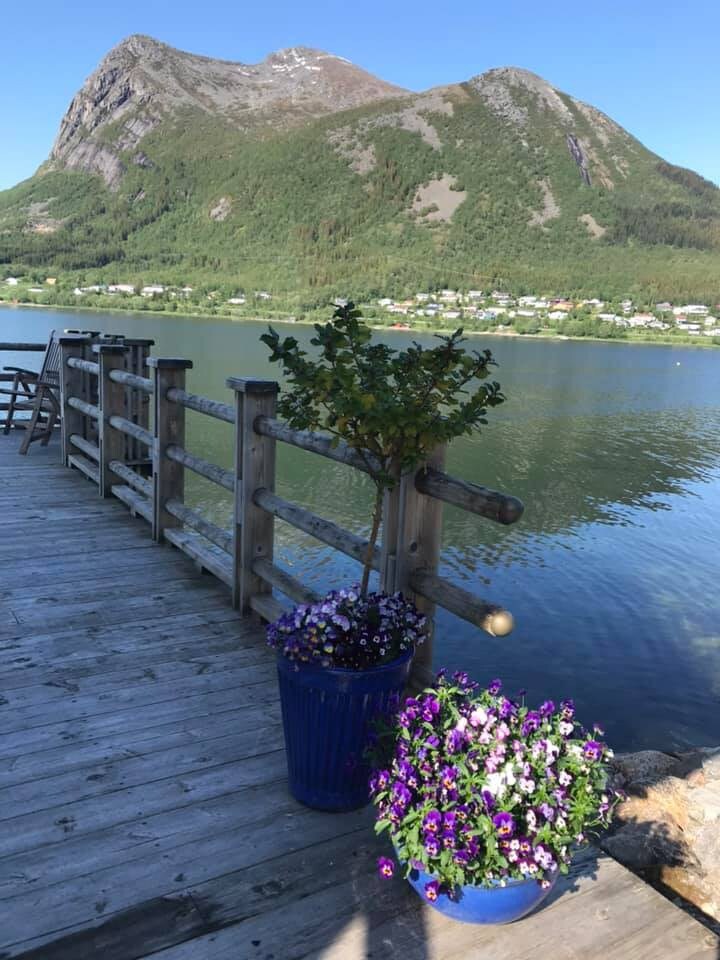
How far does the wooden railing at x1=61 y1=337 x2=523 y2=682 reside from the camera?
2.78 m

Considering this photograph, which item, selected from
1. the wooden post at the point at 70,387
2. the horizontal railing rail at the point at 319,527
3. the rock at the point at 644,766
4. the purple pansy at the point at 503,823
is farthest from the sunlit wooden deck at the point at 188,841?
the wooden post at the point at 70,387

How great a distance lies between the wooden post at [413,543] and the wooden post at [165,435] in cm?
252

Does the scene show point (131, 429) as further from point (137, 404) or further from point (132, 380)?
point (137, 404)

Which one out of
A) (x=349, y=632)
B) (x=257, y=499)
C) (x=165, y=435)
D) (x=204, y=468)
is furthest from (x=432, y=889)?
(x=165, y=435)

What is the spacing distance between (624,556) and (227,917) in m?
11.6

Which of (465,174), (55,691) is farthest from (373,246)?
(55,691)

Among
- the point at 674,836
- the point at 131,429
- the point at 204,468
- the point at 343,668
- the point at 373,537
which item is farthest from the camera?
the point at 131,429

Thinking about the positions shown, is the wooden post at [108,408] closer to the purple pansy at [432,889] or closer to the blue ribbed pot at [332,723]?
the blue ribbed pot at [332,723]

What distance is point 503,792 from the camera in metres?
1.91

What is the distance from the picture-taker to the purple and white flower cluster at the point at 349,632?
2422 millimetres

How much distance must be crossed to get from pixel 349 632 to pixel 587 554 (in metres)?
11.0

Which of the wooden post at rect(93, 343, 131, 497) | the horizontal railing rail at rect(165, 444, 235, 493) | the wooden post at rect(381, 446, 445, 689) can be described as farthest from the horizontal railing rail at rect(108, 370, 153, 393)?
the wooden post at rect(381, 446, 445, 689)

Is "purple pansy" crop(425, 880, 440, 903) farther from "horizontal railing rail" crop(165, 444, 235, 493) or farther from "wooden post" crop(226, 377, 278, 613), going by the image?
"horizontal railing rail" crop(165, 444, 235, 493)

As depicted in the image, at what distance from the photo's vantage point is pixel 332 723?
245 cm
